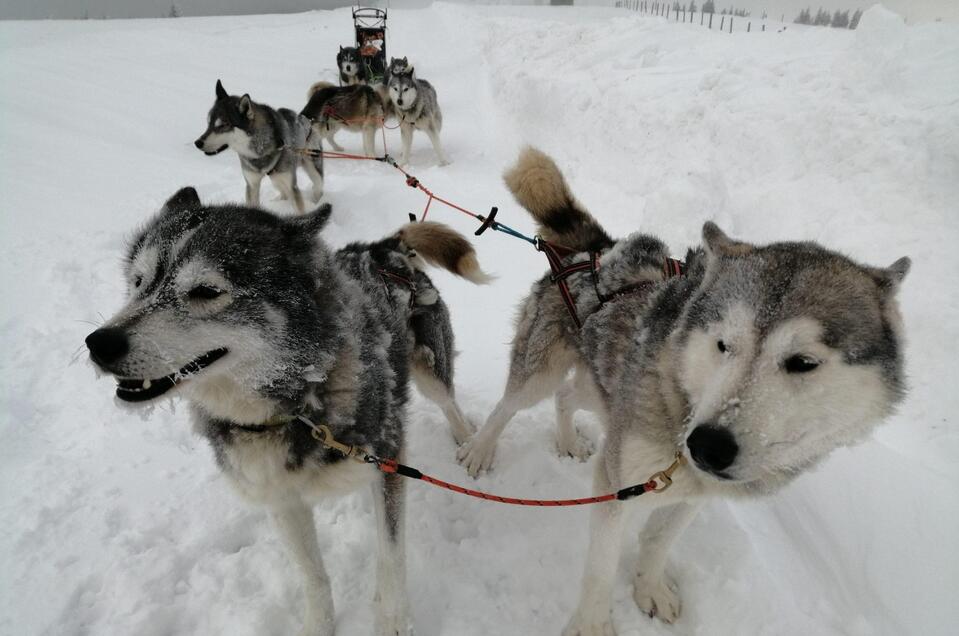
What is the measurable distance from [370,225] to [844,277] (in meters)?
5.65

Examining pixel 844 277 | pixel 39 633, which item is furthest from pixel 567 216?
pixel 39 633

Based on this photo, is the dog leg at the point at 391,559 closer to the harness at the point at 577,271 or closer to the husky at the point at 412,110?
the harness at the point at 577,271

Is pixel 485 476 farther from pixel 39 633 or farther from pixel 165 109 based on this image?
pixel 165 109

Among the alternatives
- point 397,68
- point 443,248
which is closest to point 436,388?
point 443,248

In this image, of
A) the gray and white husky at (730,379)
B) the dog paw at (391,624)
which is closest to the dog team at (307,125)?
the dog paw at (391,624)

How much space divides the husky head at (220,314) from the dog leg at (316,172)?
238 inches

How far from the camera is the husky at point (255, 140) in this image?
635cm

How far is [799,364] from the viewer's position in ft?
4.46

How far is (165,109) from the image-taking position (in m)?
10.1

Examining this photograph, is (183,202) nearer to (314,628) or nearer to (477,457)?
(314,628)

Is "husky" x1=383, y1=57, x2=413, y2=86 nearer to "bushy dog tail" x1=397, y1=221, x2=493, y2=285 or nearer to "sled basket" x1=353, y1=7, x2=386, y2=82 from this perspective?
"sled basket" x1=353, y1=7, x2=386, y2=82

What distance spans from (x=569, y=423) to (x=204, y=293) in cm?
222

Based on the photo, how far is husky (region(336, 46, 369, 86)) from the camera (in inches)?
547

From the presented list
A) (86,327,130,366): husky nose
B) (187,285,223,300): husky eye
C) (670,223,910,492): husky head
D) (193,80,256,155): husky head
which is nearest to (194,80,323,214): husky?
(193,80,256,155): husky head
